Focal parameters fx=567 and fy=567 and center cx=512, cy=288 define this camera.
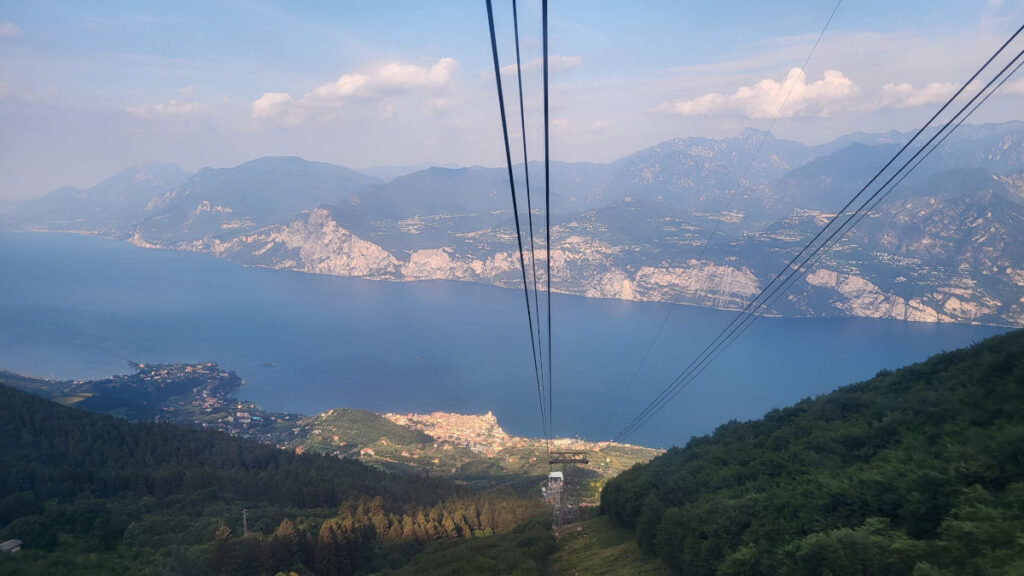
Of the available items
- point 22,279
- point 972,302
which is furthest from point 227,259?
point 972,302

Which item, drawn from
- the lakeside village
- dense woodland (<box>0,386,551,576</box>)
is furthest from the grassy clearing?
the lakeside village

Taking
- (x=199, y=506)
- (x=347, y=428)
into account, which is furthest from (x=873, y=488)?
(x=347, y=428)

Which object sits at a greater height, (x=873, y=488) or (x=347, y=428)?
(x=873, y=488)

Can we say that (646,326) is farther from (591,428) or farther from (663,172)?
(663,172)

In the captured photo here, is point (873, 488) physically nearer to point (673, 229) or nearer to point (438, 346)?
point (438, 346)

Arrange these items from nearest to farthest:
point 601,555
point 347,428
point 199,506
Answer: point 601,555 < point 199,506 < point 347,428

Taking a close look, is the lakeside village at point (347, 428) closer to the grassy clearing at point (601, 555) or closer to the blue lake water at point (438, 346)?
the blue lake water at point (438, 346)

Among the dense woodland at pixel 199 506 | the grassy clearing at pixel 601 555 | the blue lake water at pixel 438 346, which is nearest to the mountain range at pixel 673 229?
the blue lake water at pixel 438 346
